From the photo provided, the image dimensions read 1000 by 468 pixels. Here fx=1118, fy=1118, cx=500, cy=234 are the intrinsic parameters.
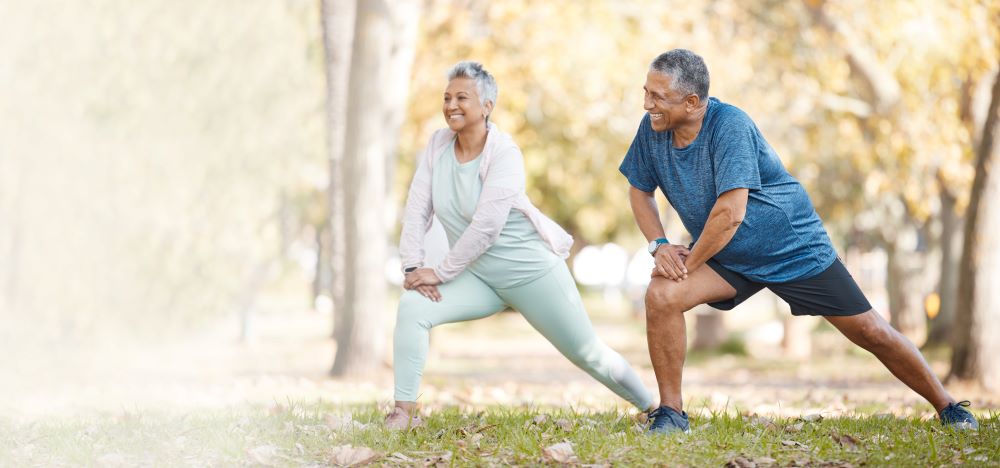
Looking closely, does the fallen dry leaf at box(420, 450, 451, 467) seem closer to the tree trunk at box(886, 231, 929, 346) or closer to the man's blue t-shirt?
the man's blue t-shirt

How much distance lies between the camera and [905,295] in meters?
21.5

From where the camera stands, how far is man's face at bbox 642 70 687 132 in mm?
5574

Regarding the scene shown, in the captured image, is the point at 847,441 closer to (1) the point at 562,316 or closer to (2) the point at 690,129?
(1) the point at 562,316

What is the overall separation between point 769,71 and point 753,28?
1.30m

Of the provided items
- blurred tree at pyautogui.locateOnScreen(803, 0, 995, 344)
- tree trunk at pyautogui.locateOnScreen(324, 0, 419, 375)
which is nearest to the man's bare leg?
tree trunk at pyautogui.locateOnScreen(324, 0, 419, 375)

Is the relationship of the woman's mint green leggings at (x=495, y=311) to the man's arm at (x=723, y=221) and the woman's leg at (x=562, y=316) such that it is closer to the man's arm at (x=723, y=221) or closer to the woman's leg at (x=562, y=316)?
the woman's leg at (x=562, y=316)

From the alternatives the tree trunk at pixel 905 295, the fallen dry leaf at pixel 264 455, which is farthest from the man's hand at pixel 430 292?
the tree trunk at pixel 905 295

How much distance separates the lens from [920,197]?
56.1 feet

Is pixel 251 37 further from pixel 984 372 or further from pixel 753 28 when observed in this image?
pixel 984 372

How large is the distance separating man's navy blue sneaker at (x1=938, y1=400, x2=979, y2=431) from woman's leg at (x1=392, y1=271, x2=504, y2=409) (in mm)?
2547

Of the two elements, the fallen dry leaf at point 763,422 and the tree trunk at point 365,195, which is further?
the tree trunk at point 365,195

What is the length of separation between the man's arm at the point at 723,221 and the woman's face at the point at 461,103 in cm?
138

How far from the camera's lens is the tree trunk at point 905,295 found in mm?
21297

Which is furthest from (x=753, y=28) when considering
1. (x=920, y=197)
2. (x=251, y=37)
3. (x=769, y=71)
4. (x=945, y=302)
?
(x=251, y=37)
